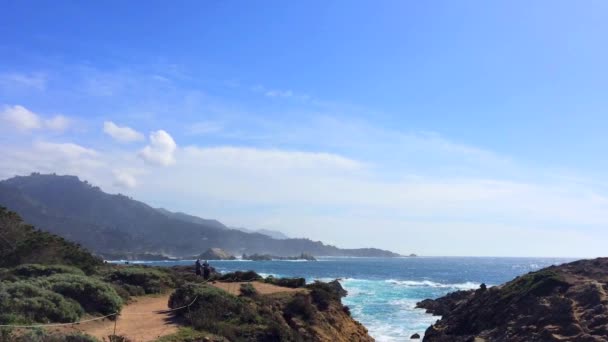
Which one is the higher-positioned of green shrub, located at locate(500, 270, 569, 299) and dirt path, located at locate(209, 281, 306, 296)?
A: green shrub, located at locate(500, 270, 569, 299)

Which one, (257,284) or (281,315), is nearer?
(281,315)

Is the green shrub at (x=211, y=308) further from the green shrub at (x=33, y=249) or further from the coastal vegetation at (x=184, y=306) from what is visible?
the green shrub at (x=33, y=249)

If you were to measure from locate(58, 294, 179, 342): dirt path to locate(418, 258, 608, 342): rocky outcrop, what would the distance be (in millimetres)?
15767

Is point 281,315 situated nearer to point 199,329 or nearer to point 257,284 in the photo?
point 199,329

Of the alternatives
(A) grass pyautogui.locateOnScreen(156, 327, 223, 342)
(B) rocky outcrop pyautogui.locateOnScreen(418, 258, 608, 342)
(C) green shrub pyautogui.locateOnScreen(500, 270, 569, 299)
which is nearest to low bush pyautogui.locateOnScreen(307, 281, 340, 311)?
(B) rocky outcrop pyautogui.locateOnScreen(418, 258, 608, 342)

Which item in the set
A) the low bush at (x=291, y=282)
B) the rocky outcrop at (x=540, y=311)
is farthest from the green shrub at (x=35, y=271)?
the rocky outcrop at (x=540, y=311)

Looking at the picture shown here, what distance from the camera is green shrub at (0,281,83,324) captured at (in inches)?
658

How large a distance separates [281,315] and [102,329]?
29.4 feet

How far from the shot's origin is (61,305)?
18281 mm

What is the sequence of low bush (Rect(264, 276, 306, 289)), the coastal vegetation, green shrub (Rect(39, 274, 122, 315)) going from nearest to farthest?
the coastal vegetation, green shrub (Rect(39, 274, 122, 315)), low bush (Rect(264, 276, 306, 289))

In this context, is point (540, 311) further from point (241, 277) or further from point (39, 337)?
point (39, 337)

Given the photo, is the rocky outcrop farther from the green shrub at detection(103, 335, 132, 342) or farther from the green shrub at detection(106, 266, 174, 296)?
the green shrub at detection(103, 335, 132, 342)

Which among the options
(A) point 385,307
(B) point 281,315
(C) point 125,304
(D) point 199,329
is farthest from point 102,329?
(A) point 385,307

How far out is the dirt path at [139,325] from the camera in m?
17.5
